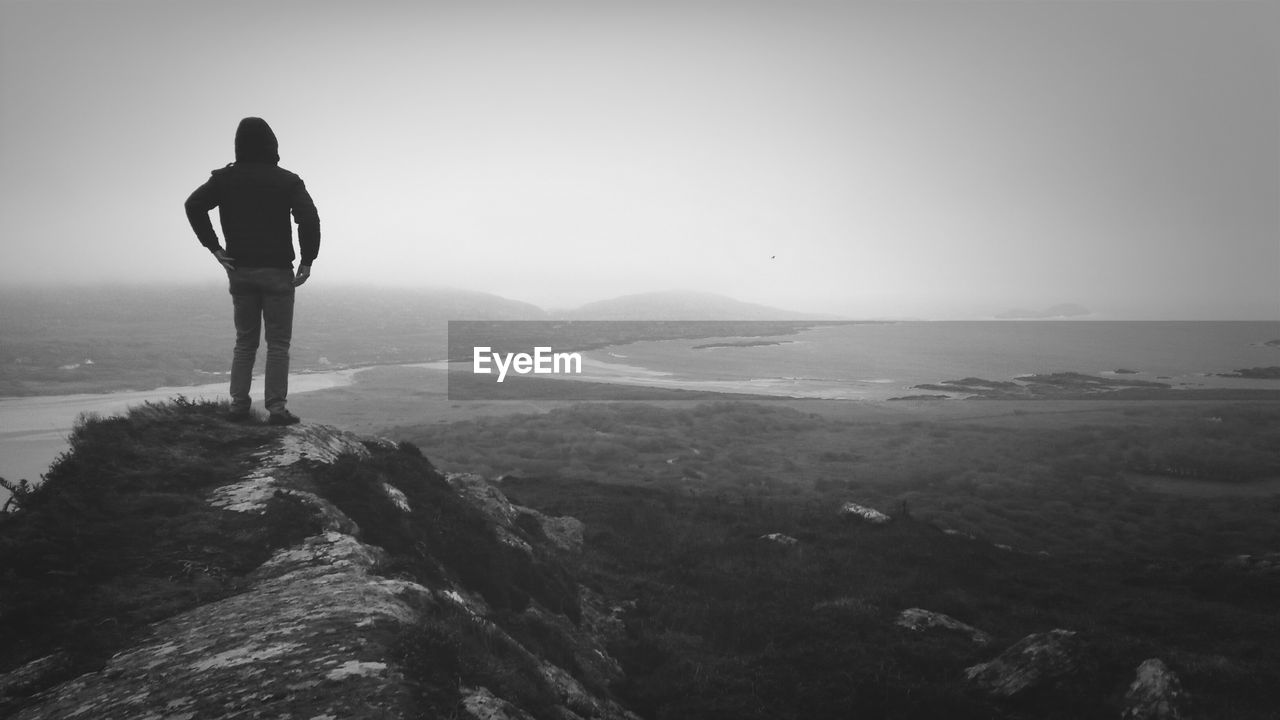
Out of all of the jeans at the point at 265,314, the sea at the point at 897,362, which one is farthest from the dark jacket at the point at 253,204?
the sea at the point at 897,362

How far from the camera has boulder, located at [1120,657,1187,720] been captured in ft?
26.7

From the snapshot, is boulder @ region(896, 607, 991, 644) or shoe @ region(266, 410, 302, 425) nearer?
shoe @ region(266, 410, 302, 425)

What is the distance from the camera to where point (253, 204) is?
27.3ft

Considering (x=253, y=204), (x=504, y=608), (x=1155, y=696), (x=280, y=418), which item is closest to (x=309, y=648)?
(x=504, y=608)

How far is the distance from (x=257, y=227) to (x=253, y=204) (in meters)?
0.33

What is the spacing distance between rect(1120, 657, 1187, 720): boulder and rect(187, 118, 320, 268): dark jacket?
44.8ft

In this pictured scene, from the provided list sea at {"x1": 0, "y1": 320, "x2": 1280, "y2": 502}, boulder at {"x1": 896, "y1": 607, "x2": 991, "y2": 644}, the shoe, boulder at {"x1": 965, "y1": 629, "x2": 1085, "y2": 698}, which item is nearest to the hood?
the shoe

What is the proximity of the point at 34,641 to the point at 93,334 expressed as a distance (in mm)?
148163

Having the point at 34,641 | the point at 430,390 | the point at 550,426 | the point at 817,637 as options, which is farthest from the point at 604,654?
the point at 430,390

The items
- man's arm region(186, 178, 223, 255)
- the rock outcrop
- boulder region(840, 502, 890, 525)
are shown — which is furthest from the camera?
boulder region(840, 502, 890, 525)

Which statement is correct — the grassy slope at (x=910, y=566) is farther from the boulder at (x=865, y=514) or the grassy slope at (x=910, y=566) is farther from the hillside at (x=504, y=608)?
the boulder at (x=865, y=514)

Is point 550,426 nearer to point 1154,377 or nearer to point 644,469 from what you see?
point 644,469

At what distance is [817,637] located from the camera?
1222cm

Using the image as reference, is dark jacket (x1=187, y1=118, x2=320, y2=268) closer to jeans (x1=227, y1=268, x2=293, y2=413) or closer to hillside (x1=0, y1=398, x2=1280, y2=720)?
jeans (x1=227, y1=268, x2=293, y2=413)
